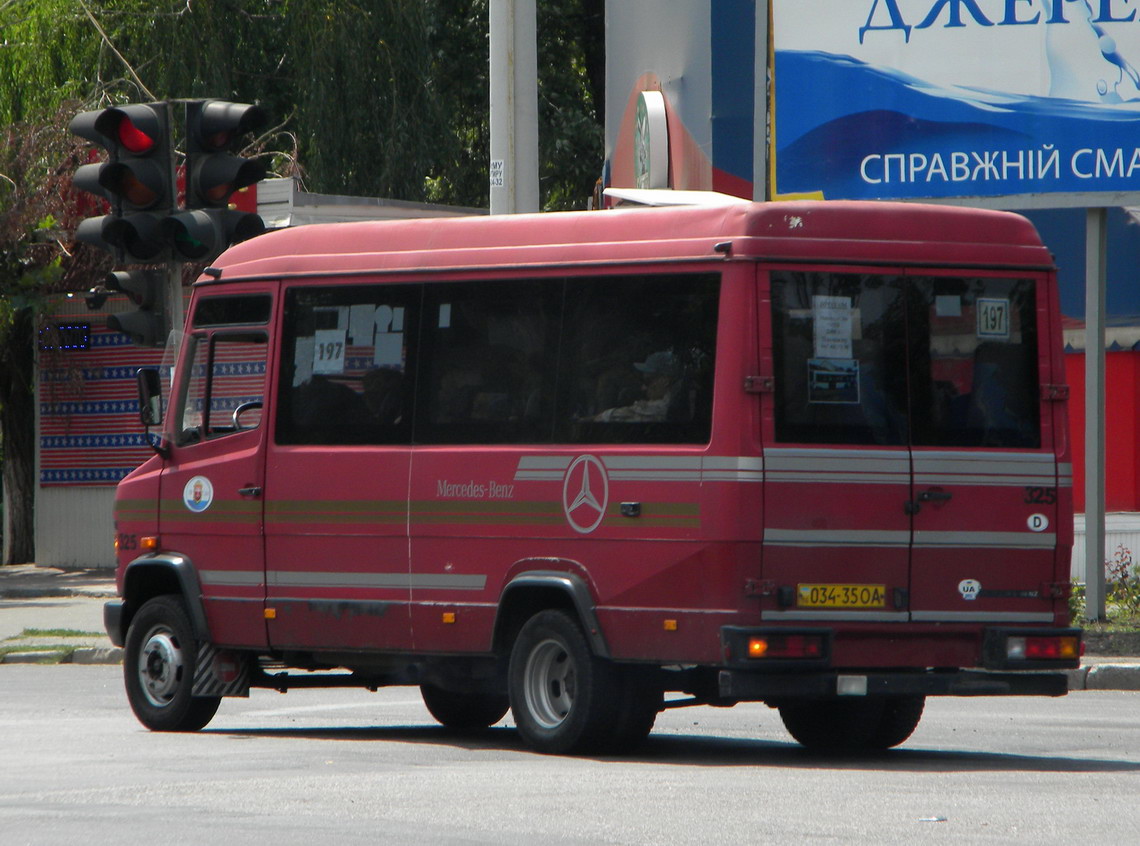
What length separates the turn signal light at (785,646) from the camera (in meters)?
9.59

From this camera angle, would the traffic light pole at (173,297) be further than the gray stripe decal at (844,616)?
Yes

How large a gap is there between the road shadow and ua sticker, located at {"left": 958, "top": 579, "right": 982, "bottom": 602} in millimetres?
798

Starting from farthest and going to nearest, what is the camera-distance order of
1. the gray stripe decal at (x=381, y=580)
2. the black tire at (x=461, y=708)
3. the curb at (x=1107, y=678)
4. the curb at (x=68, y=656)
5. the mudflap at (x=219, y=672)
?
1. the curb at (x=68, y=656)
2. the curb at (x=1107, y=678)
3. the black tire at (x=461, y=708)
4. the mudflap at (x=219, y=672)
5. the gray stripe decal at (x=381, y=580)

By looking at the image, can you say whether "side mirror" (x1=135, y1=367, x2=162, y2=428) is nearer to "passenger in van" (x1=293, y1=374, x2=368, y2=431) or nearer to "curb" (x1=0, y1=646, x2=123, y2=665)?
"passenger in van" (x1=293, y1=374, x2=368, y2=431)

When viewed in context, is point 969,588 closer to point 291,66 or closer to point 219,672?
point 219,672

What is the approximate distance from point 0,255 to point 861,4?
37.1 ft

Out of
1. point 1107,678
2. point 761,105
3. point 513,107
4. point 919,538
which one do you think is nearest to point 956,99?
point 761,105

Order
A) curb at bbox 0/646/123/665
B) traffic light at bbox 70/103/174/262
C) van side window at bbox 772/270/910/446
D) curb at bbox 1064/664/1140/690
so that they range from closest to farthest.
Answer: van side window at bbox 772/270/910/446 < traffic light at bbox 70/103/174/262 < curb at bbox 1064/664/1140/690 < curb at bbox 0/646/123/665

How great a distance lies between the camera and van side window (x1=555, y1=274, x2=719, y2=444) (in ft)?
32.5

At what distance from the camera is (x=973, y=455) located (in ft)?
33.5

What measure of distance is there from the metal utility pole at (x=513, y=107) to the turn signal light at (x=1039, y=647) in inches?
287

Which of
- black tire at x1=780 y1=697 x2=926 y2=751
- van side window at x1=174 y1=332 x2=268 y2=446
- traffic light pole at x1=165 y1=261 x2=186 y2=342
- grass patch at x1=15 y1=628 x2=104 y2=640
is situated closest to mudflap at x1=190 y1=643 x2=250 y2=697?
van side window at x1=174 y1=332 x2=268 y2=446

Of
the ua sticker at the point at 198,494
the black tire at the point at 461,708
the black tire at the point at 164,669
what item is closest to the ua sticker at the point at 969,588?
the black tire at the point at 461,708

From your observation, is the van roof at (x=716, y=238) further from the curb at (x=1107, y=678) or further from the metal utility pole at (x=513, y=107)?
the metal utility pole at (x=513, y=107)
